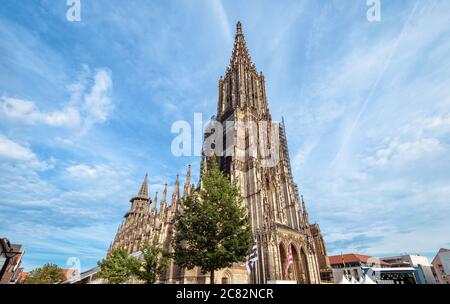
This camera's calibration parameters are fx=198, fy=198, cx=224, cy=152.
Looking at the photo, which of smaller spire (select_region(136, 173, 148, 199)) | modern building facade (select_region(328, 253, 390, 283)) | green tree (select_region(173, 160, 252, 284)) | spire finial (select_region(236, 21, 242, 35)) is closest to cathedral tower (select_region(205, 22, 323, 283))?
spire finial (select_region(236, 21, 242, 35))

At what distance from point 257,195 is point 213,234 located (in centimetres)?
1201

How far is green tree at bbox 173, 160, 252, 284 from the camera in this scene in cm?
1237

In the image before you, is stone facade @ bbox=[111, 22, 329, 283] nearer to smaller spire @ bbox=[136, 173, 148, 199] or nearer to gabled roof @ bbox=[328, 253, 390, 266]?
gabled roof @ bbox=[328, 253, 390, 266]

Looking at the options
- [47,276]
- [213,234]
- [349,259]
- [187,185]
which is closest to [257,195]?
[187,185]

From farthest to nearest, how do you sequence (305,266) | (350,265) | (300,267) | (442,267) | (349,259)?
(349,259) → (350,265) → (442,267) → (305,266) → (300,267)

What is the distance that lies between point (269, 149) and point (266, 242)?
16528 mm

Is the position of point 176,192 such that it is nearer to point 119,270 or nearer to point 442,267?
point 119,270

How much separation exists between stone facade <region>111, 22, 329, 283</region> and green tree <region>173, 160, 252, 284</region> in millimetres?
6282

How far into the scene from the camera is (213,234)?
12.9 metres

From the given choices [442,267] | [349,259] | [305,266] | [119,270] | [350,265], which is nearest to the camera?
[119,270]

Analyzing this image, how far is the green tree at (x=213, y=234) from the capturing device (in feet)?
40.6

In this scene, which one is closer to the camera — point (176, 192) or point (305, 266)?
point (305, 266)

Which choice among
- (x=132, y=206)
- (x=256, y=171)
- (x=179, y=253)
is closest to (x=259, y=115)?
(x=256, y=171)

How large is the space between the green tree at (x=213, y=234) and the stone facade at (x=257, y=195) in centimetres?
628
